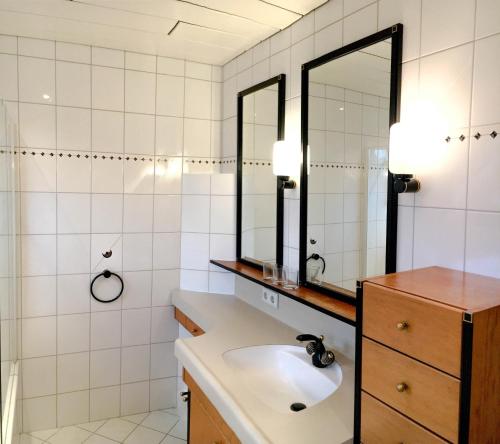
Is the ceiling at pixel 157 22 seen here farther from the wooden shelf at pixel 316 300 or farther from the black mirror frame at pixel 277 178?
the wooden shelf at pixel 316 300

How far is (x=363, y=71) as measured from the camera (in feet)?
5.49

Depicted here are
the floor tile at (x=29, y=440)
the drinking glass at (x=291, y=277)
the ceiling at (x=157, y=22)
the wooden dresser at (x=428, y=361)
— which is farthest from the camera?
the floor tile at (x=29, y=440)

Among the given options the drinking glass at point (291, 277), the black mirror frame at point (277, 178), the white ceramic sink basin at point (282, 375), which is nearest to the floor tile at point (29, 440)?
the white ceramic sink basin at point (282, 375)

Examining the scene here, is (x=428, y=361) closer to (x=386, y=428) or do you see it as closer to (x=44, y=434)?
(x=386, y=428)

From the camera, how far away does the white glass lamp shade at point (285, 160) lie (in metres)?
2.11

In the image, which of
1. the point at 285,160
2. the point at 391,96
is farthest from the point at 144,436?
the point at 391,96

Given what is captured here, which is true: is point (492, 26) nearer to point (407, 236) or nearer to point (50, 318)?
point (407, 236)

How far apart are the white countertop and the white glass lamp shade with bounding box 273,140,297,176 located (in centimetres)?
76

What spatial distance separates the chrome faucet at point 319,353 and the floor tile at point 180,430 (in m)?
1.35

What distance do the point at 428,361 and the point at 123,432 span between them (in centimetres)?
223

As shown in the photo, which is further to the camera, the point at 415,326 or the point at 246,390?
the point at 246,390

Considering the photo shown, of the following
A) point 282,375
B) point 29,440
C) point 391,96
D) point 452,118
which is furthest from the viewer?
point 29,440

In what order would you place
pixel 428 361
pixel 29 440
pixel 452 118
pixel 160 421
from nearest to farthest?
pixel 428 361
pixel 452 118
pixel 29 440
pixel 160 421

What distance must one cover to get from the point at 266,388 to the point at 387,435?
67 centimetres
